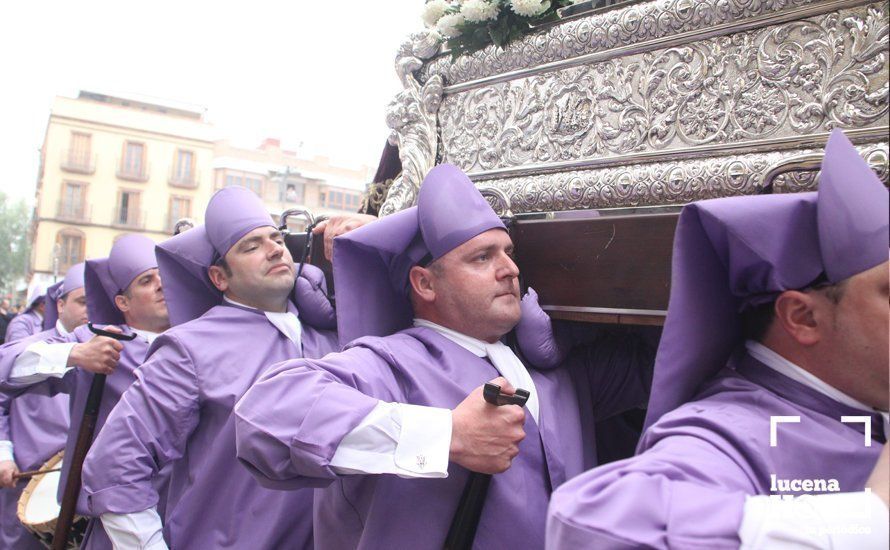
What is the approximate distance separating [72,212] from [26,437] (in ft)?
99.6

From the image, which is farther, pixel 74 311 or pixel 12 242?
pixel 12 242

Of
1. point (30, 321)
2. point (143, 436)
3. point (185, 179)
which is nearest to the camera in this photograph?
point (143, 436)

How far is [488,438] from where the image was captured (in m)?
1.67

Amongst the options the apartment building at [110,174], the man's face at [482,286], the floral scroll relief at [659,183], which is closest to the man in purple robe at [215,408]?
the man's face at [482,286]

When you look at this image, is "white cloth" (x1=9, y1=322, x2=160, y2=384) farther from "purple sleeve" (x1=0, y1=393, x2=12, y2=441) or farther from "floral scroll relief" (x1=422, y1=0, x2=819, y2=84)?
"floral scroll relief" (x1=422, y1=0, x2=819, y2=84)

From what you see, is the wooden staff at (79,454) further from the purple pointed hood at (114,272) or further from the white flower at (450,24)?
the white flower at (450,24)

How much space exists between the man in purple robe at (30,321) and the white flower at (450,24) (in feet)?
18.9

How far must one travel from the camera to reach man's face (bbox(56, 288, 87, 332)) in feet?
17.5

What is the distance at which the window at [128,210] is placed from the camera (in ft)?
106

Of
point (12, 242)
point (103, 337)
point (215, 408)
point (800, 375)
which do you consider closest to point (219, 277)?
point (215, 408)

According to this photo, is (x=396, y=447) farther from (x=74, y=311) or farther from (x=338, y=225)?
(x=74, y=311)

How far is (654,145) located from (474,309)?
64 centimetres

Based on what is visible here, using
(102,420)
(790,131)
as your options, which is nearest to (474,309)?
(790,131)

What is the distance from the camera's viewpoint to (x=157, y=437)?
103 inches
